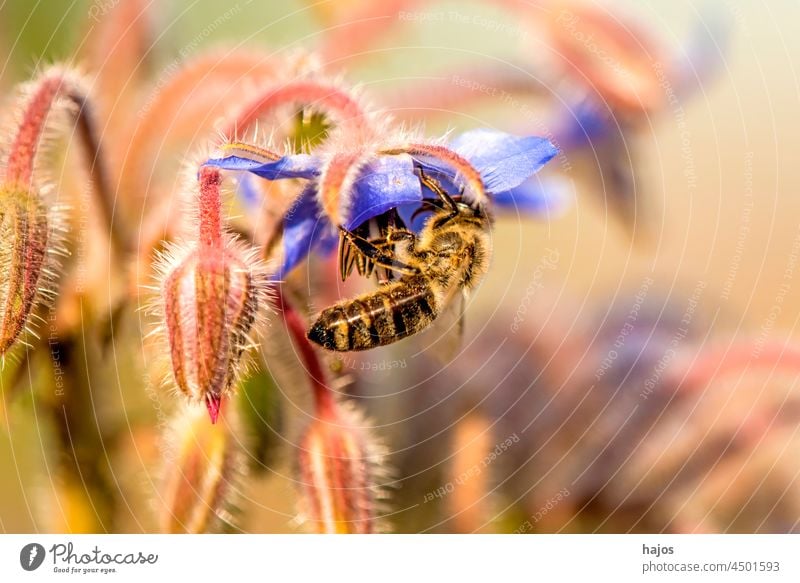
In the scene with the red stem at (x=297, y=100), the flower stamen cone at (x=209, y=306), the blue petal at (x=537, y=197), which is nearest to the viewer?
the flower stamen cone at (x=209, y=306)

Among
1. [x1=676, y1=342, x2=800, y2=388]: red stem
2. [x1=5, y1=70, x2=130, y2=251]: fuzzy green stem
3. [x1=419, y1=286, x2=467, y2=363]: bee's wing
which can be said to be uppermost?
[x1=5, y1=70, x2=130, y2=251]: fuzzy green stem

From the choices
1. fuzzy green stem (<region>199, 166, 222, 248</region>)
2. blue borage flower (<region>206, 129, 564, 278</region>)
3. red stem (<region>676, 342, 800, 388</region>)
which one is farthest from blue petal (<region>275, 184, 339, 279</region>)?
red stem (<region>676, 342, 800, 388</region>)

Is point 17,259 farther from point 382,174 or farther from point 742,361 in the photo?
point 742,361

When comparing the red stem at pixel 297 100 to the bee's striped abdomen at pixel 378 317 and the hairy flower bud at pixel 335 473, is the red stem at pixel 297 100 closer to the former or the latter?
the bee's striped abdomen at pixel 378 317

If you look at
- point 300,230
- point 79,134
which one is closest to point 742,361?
point 300,230

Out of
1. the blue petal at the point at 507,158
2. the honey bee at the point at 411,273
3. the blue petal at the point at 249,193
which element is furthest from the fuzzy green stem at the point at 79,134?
the blue petal at the point at 507,158

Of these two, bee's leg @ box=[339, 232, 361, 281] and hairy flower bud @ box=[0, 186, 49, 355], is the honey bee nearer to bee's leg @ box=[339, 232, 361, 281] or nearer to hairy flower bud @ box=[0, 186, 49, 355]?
bee's leg @ box=[339, 232, 361, 281]

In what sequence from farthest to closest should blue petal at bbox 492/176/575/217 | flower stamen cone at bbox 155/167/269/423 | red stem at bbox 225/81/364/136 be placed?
blue petal at bbox 492/176/575/217 < red stem at bbox 225/81/364/136 < flower stamen cone at bbox 155/167/269/423
